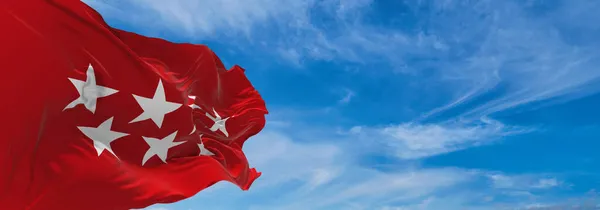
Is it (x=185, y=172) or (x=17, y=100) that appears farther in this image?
(x=185, y=172)

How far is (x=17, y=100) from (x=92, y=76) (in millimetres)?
2672

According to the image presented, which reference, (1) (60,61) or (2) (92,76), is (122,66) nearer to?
(2) (92,76)

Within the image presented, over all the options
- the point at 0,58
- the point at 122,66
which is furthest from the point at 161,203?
the point at 0,58

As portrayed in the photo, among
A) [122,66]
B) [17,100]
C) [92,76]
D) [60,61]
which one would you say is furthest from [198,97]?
[17,100]

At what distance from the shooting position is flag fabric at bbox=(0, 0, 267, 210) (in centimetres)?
1246

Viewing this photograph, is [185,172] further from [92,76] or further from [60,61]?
[60,61]

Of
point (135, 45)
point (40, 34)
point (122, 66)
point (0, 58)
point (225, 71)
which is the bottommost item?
point (0, 58)

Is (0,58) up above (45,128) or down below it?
above

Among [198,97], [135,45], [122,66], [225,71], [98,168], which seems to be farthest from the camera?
[225,71]

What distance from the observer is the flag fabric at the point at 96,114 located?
12.5m

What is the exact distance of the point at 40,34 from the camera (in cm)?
1315

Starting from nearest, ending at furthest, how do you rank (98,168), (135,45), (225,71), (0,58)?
(0,58), (98,168), (135,45), (225,71)

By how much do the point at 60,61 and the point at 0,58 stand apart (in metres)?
1.56

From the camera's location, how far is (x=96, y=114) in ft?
49.4
